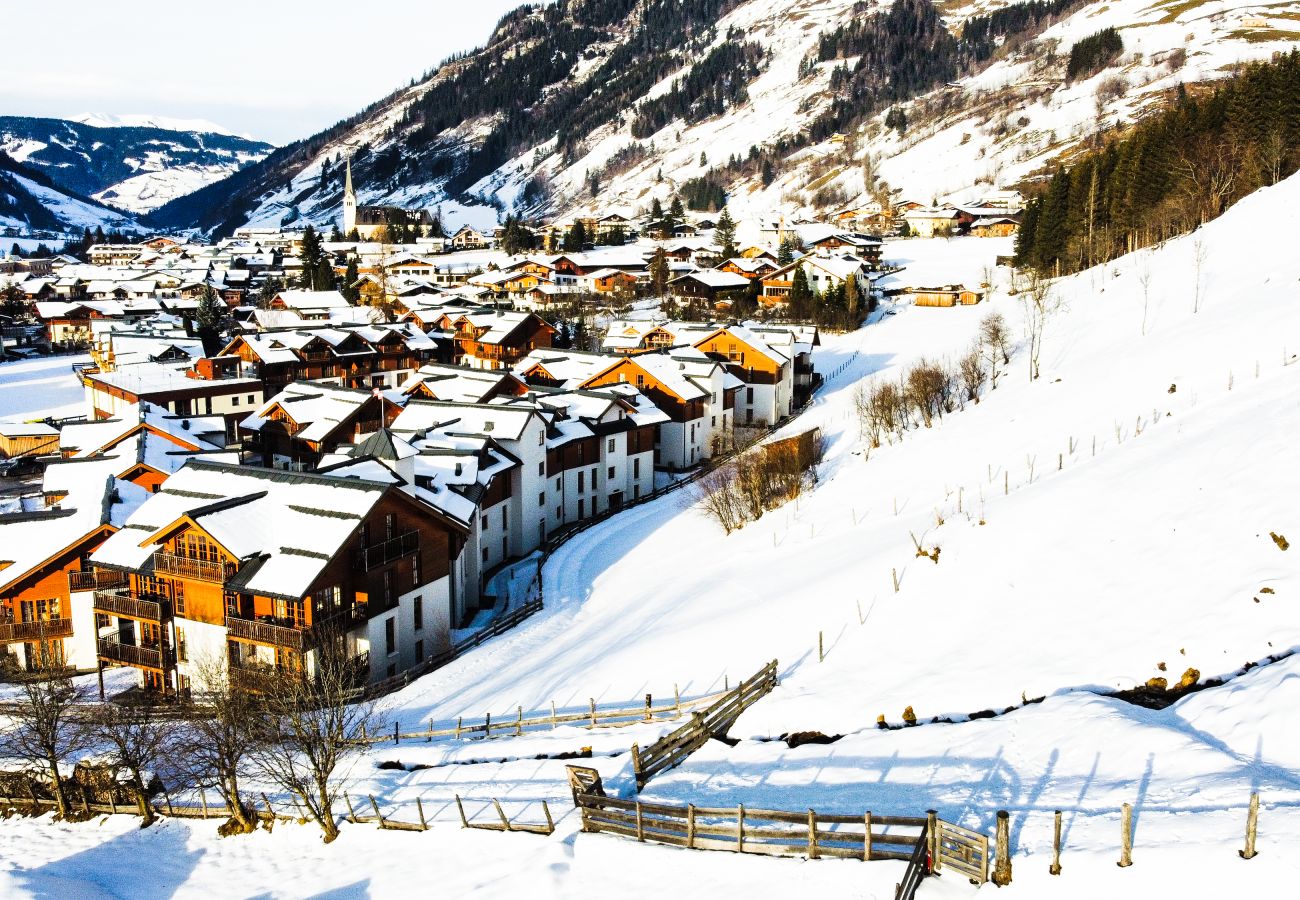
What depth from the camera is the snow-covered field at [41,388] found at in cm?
8269

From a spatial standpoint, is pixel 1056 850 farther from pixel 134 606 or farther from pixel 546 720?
pixel 134 606

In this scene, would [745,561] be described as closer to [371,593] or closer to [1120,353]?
[371,593]

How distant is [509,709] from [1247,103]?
236 feet

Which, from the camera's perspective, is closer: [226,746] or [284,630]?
[226,746]

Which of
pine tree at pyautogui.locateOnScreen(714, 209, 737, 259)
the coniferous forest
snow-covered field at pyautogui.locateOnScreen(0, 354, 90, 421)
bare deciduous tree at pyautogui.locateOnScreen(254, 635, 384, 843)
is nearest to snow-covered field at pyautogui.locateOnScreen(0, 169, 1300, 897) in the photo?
bare deciduous tree at pyautogui.locateOnScreen(254, 635, 384, 843)

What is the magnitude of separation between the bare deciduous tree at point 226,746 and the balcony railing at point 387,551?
574 cm

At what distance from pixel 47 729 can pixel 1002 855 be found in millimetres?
24400

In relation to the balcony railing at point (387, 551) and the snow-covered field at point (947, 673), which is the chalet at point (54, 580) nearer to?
the balcony railing at point (387, 551)

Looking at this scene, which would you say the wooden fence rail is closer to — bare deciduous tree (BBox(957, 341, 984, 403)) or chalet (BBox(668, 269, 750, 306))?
bare deciduous tree (BBox(957, 341, 984, 403))

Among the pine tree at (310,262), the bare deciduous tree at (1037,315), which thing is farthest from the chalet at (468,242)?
the bare deciduous tree at (1037,315)

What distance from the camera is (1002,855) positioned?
47.3 feet

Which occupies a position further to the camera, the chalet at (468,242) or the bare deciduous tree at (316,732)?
the chalet at (468,242)

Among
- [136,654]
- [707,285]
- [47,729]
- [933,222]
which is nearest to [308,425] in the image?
[136,654]

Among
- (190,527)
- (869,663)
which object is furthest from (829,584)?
(190,527)
